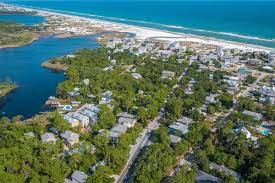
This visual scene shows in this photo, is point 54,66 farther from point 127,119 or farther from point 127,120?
point 127,120

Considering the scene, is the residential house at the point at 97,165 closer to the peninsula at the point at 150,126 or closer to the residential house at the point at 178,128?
the peninsula at the point at 150,126

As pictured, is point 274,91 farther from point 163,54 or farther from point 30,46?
point 30,46

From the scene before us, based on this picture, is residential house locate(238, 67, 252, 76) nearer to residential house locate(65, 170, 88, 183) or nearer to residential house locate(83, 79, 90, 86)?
residential house locate(83, 79, 90, 86)

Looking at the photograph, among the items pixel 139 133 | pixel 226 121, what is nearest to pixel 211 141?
pixel 226 121

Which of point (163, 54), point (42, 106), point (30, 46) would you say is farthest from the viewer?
point (30, 46)

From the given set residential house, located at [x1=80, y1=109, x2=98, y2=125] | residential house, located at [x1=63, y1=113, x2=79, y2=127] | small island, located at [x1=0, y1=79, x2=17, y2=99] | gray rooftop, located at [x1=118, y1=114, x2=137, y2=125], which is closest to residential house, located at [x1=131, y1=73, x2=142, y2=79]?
residential house, located at [x1=80, y1=109, x2=98, y2=125]
